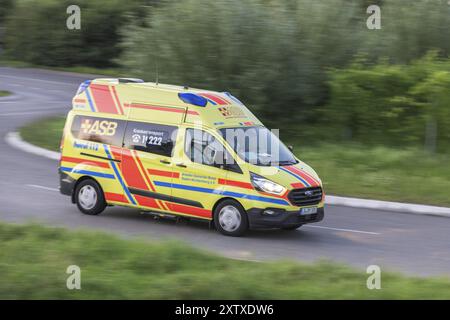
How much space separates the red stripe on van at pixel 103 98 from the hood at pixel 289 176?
3013mm

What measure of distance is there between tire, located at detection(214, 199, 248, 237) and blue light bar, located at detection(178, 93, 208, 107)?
1.73 meters

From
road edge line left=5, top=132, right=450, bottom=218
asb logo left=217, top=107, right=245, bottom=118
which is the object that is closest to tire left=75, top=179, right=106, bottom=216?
asb logo left=217, top=107, right=245, bottom=118

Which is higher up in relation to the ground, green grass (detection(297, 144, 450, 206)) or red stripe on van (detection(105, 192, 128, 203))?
green grass (detection(297, 144, 450, 206))

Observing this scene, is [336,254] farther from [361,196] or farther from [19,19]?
[19,19]

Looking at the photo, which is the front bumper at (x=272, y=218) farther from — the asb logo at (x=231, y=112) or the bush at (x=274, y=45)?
the bush at (x=274, y=45)

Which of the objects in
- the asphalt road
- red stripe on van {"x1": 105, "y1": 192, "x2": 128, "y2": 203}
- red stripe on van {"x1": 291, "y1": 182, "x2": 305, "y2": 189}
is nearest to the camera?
the asphalt road

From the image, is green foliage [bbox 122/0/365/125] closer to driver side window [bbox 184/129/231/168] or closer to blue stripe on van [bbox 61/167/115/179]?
blue stripe on van [bbox 61/167/115/179]

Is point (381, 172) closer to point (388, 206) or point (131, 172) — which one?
point (388, 206)

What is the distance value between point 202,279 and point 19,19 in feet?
134

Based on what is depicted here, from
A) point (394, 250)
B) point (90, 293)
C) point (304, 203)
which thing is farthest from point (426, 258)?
point (90, 293)

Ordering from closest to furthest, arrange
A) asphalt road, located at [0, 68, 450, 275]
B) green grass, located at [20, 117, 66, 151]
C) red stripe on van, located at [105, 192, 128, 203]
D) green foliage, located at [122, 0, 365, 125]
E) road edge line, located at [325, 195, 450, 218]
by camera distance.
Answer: asphalt road, located at [0, 68, 450, 275] → red stripe on van, located at [105, 192, 128, 203] → road edge line, located at [325, 195, 450, 218] → green foliage, located at [122, 0, 365, 125] → green grass, located at [20, 117, 66, 151]

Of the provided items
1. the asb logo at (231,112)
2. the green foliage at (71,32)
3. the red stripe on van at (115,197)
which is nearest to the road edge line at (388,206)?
the asb logo at (231,112)

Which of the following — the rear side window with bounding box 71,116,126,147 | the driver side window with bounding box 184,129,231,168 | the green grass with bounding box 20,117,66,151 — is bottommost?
the driver side window with bounding box 184,129,231,168

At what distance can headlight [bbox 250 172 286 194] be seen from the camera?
44.8 feet
